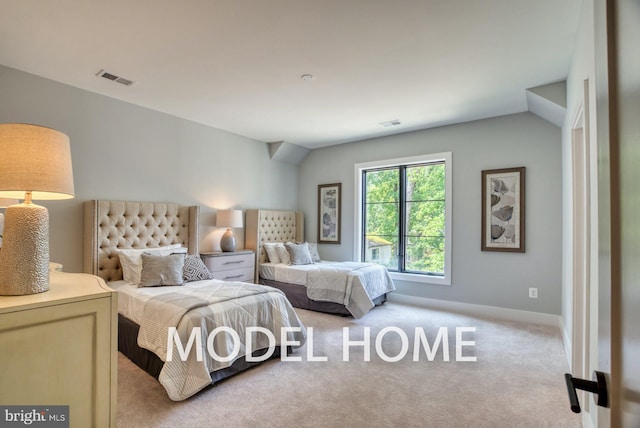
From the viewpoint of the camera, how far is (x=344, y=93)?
11.2 ft

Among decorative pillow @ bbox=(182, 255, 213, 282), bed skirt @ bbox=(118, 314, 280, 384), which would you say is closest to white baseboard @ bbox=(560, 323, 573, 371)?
bed skirt @ bbox=(118, 314, 280, 384)

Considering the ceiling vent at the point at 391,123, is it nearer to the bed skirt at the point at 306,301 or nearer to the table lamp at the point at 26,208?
the bed skirt at the point at 306,301

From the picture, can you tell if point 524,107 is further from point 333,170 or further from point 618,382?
point 618,382

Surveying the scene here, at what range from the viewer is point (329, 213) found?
577 centimetres

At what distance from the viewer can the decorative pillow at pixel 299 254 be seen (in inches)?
192

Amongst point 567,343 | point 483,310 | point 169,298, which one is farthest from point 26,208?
point 483,310

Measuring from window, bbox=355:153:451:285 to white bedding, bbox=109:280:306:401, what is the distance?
248cm

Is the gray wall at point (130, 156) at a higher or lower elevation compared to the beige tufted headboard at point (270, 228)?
higher

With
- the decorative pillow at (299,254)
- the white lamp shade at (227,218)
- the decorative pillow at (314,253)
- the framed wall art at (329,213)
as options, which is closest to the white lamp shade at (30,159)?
the white lamp shade at (227,218)

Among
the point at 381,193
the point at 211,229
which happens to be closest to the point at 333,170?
the point at 381,193

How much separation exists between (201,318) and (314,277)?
2167 mm

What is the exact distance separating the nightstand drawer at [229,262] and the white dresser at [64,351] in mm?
3056

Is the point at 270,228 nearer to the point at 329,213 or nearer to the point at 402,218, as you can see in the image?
the point at 329,213

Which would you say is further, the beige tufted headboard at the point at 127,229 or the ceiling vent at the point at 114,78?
the beige tufted headboard at the point at 127,229
